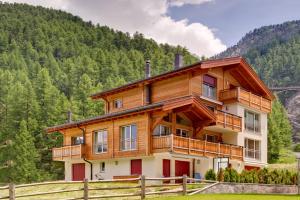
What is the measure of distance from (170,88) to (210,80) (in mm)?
3660

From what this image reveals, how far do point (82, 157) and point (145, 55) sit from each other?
328 feet

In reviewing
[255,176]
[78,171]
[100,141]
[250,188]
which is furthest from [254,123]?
[78,171]

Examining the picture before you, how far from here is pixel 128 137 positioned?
35.2 m

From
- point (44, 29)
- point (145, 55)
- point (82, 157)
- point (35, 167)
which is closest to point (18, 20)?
point (44, 29)

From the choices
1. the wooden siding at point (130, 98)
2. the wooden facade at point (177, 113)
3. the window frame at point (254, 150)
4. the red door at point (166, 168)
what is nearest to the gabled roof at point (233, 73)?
the wooden facade at point (177, 113)

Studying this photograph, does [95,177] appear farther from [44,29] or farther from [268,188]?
[44,29]

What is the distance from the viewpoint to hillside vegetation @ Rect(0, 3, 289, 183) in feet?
218

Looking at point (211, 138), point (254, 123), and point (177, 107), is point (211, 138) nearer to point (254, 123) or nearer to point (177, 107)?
point (254, 123)

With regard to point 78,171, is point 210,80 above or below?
above

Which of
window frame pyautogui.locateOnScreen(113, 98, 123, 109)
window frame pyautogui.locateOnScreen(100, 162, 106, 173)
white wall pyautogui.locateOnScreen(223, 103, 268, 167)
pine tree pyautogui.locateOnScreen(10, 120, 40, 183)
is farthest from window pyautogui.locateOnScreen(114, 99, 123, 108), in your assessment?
pine tree pyautogui.locateOnScreen(10, 120, 40, 183)

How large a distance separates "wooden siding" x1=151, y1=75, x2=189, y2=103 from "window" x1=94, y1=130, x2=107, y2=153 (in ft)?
15.8

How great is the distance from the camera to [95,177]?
3916 centimetres

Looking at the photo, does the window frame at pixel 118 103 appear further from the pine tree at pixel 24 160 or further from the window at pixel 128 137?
the pine tree at pixel 24 160

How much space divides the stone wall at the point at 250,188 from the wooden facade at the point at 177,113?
207 inches
